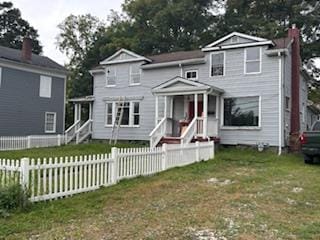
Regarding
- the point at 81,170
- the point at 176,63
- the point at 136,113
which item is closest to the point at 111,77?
the point at 136,113

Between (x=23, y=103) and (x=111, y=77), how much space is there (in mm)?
6178

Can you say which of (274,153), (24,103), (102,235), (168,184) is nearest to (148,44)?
(24,103)

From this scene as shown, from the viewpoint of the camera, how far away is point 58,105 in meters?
28.3

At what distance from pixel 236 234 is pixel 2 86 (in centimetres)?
2181

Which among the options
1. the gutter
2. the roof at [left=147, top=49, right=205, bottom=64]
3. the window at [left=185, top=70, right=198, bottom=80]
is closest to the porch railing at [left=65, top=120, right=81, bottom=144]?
the gutter

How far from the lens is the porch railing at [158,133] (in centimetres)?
1941

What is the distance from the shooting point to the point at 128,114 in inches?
965

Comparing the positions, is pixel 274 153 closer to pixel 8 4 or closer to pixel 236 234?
pixel 236 234

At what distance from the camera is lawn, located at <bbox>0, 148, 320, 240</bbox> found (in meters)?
5.78

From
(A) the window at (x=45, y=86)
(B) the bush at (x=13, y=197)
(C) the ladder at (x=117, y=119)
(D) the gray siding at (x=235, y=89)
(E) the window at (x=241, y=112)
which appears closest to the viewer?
(B) the bush at (x=13, y=197)

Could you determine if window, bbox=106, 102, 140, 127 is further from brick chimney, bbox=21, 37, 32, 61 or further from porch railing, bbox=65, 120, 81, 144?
brick chimney, bbox=21, 37, 32, 61

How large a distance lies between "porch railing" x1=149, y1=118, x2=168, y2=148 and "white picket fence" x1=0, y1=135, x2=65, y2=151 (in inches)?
305

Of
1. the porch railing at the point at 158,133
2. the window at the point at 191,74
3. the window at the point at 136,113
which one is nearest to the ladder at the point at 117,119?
the window at the point at 136,113

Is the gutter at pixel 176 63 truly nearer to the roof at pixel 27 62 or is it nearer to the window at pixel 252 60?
the window at pixel 252 60
